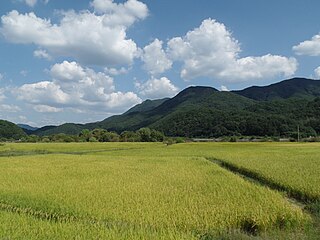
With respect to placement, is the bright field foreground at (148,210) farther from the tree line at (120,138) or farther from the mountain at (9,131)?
the mountain at (9,131)

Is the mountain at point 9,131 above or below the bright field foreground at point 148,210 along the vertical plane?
above

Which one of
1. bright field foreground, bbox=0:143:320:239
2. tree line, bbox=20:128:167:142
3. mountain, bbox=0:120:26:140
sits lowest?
bright field foreground, bbox=0:143:320:239

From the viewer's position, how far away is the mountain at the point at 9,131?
12669cm

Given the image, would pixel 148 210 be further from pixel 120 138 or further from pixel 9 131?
pixel 9 131

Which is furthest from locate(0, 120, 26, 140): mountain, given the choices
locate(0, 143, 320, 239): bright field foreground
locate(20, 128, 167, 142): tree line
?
locate(0, 143, 320, 239): bright field foreground

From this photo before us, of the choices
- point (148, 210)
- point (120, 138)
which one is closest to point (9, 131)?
point (120, 138)

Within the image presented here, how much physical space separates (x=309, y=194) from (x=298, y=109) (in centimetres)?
11967

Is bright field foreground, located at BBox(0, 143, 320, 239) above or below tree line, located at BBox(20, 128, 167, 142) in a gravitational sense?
below

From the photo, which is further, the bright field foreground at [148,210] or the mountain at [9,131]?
the mountain at [9,131]

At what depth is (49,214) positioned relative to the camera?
33.6ft

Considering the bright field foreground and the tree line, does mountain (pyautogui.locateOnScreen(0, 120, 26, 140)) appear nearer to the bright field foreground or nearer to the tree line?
the tree line

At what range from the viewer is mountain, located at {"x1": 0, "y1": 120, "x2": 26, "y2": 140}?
126688mm

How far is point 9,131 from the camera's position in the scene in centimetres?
13012

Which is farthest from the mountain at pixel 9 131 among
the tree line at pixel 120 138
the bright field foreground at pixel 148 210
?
the bright field foreground at pixel 148 210
